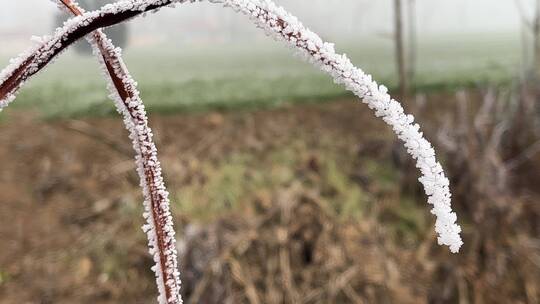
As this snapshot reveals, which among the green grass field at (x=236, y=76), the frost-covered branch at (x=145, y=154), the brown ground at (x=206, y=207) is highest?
the green grass field at (x=236, y=76)

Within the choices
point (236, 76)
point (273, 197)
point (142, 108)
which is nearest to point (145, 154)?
point (142, 108)

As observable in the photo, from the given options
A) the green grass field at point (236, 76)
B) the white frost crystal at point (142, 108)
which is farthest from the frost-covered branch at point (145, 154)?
the green grass field at point (236, 76)

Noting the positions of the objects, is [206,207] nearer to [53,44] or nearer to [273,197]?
[273,197]

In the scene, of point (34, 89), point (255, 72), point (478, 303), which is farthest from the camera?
point (255, 72)

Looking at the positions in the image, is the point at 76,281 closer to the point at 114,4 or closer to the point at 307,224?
the point at 307,224

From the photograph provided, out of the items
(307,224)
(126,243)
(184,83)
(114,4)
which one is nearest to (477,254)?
(307,224)

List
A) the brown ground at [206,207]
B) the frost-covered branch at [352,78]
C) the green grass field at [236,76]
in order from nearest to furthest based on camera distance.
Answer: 1. the frost-covered branch at [352,78]
2. the brown ground at [206,207]
3. the green grass field at [236,76]

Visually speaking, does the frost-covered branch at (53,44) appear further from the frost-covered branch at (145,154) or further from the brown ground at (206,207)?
the brown ground at (206,207)
